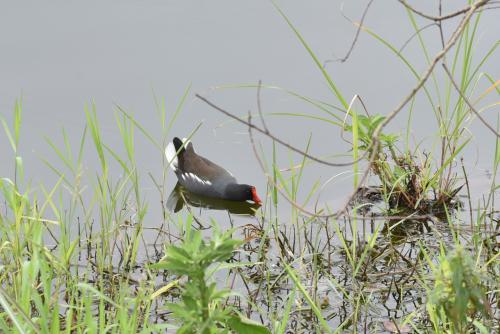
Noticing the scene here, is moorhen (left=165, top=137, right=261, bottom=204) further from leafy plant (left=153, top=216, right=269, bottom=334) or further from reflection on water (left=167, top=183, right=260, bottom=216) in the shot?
leafy plant (left=153, top=216, right=269, bottom=334)

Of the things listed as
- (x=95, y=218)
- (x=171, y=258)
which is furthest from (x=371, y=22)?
(x=171, y=258)

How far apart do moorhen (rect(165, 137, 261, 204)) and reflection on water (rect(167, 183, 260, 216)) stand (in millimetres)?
36

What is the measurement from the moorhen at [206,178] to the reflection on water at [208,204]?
1.4 inches

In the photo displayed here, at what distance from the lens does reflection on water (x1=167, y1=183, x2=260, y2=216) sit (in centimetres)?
599

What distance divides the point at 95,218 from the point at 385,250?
167cm

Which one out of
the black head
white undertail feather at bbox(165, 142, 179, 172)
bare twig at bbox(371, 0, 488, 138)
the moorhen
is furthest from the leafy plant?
white undertail feather at bbox(165, 142, 179, 172)

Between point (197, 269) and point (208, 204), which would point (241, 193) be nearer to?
point (208, 204)

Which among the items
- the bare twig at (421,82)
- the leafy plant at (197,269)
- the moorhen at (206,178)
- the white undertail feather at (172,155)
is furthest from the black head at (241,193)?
the bare twig at (421,82)

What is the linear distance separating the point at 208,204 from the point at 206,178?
28 cm

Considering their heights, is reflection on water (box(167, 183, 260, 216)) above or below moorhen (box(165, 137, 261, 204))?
below

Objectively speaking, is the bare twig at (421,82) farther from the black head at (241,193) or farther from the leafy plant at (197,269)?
the black head at (241,193)

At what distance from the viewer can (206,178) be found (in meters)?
6.36

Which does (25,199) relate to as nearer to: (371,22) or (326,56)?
(326,56)

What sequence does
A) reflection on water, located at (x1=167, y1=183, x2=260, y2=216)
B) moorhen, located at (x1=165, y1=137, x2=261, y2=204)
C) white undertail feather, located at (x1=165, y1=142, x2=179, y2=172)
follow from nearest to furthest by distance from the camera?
reflection on water, located at (x1=167, y1=183, x2=260, y2=216) < moorhen, located at (x1=165, y1=137, x2=261, y2=204) < white undertail feather, located at (x1=165, y1=142, x2=179, y2=172)
